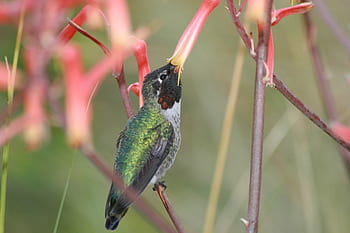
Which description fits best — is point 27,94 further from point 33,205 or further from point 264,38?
point 33,205

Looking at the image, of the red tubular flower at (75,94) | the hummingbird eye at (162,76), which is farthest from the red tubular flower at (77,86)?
the hummingbird eye at (162,76)

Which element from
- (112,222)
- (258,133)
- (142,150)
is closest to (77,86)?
(258,133)

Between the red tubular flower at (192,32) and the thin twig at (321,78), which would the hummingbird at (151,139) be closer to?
the thin twig at (321,78)

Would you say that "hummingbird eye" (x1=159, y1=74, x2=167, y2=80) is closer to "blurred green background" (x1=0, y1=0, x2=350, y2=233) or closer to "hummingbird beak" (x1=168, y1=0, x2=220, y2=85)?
"hummingbird beak" (x1=168, y1=0, x2=220, y2=85)

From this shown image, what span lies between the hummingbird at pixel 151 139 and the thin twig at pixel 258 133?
0.40 m

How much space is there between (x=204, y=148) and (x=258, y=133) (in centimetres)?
218

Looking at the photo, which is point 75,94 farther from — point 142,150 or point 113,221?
point 142,150

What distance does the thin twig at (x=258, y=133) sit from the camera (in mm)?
741

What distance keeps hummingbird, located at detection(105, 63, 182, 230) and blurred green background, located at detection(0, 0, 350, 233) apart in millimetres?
1062

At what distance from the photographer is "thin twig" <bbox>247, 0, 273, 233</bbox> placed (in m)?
0.74

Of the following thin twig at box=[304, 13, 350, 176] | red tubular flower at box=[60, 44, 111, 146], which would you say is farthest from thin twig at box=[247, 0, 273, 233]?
thin twig at box=[304, 13, 350, 176]

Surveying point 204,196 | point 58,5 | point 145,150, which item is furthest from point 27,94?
point 204,196

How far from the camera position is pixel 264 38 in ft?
2.47

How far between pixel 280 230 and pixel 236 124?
1.66 ft
